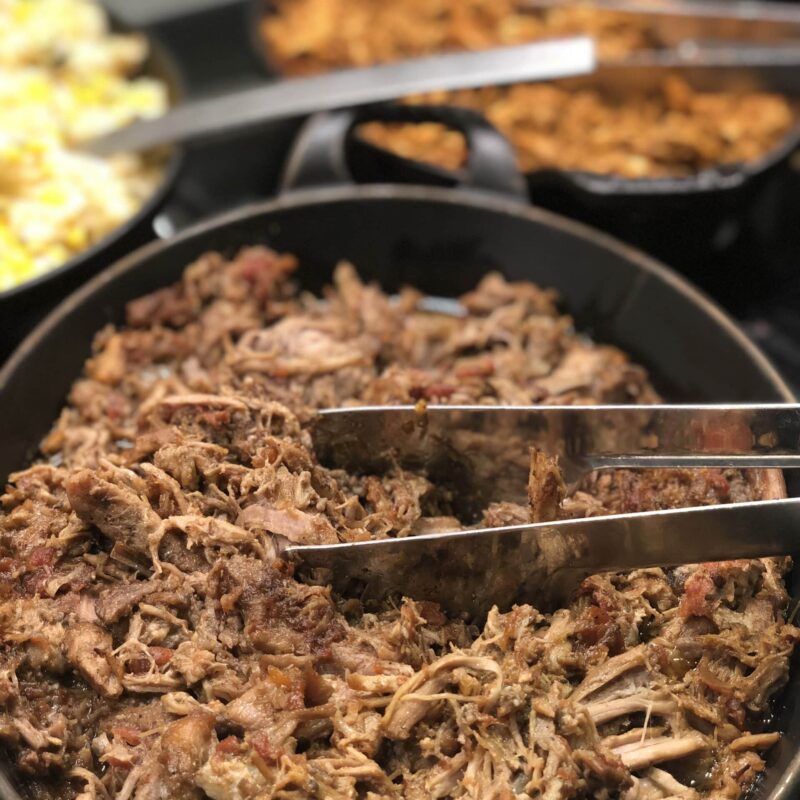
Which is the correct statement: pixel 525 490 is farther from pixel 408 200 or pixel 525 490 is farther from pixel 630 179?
pixel 630 179

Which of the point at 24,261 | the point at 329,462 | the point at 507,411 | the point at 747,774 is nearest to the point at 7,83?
the point at 24,261

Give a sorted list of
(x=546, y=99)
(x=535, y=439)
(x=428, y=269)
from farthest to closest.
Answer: (x=546, y=99) → (x=428, y=269) → (x=535, y=439)

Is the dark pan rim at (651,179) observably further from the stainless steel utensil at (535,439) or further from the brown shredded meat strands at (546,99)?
the stainless steel utensil at (535,439)

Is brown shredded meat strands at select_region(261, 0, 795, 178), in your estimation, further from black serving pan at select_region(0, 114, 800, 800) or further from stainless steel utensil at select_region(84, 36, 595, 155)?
black serving pan at select_region(0, 114, 800, 800)

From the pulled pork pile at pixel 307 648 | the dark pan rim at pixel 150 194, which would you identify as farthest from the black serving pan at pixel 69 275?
the pulled pork pile at pixel 307 648

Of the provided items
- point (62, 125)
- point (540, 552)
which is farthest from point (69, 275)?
point (540, 552)

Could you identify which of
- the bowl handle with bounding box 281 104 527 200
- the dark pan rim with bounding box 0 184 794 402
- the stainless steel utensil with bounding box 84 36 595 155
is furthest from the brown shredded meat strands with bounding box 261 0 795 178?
the dark pan rim with bounding box 0 184 794 402
